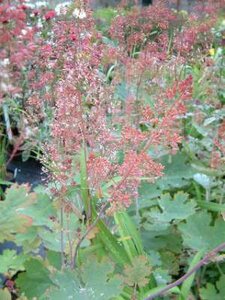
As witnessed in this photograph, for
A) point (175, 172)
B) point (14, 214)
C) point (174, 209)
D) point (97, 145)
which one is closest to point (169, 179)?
point (175, 172)

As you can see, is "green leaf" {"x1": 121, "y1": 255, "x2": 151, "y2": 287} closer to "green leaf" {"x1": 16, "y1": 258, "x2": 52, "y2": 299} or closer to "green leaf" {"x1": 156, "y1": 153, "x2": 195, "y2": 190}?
"green leaf" {"x1": 16, "y1": 258, "x2": 52, "y2": 299}

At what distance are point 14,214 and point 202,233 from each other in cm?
62

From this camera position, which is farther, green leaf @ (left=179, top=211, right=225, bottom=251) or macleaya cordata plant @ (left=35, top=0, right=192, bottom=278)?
green leaf @ (left=179, top=211, right=225, bottom=251)

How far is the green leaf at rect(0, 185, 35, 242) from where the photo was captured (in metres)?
1.26

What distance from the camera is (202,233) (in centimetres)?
168

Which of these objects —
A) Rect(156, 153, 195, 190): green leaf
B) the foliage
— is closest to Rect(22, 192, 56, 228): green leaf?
the foliage

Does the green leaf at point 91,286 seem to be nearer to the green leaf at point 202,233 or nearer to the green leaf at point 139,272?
the green leaf at point 139,272

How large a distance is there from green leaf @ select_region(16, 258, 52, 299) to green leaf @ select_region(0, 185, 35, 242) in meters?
0.33

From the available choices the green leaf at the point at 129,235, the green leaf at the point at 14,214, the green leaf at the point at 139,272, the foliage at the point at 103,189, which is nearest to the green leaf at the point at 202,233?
the foliage at the point at 103,189

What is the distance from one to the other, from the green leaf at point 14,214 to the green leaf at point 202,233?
543mm

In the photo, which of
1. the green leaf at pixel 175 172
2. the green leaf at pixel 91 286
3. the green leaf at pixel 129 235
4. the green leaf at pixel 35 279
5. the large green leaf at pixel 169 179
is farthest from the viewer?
the green leaf at pixel 175 172

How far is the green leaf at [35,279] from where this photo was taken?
5.33ft

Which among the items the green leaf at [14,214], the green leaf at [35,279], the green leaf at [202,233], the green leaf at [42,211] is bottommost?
the green leaf at [35,279]

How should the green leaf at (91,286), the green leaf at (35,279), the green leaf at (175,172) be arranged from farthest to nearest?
the green leaf at (175,172)
the green leaf at (35,279)
the green leaf at (91,286)
